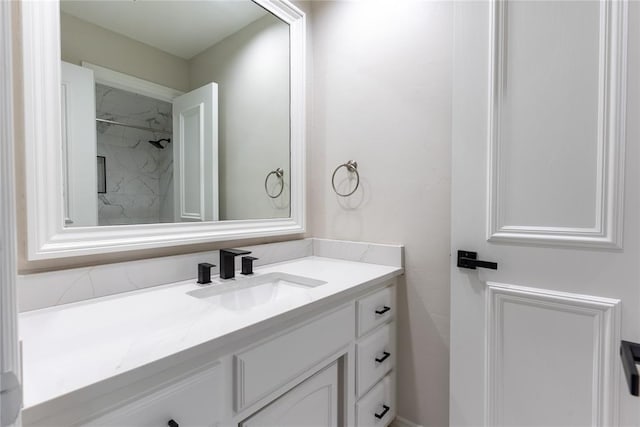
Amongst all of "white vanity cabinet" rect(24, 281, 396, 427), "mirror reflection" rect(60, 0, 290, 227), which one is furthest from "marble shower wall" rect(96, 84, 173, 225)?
"white vanity cabinet" rect(24, 281, 396, 427)

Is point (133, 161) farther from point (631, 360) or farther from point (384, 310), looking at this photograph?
point (631, 360)

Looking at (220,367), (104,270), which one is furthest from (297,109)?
(220,367)

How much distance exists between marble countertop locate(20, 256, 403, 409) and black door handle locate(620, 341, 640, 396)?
2.41 feet

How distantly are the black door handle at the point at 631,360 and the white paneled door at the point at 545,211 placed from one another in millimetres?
22

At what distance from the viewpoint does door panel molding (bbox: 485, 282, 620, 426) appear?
0.91 metres

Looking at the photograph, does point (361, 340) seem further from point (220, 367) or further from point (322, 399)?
point (220, 367)

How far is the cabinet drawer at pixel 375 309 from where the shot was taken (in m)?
1.15

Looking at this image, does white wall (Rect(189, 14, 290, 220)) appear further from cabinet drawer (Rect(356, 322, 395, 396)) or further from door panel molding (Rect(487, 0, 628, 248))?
door panel molding (Rect(487, 0, 628, 248))

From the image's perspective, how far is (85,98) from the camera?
94 cm

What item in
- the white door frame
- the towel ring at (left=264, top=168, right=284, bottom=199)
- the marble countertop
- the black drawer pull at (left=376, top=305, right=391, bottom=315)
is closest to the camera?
the white door frame

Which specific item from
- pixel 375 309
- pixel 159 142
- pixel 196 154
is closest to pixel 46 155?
pixel 159 142

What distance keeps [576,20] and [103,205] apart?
1.58 metres

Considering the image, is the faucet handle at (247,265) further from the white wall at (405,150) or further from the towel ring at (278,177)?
the white wall at (405,150)

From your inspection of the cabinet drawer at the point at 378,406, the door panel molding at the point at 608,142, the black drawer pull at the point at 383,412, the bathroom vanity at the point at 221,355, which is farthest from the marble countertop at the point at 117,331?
the door panel molding at the point at 608,142
